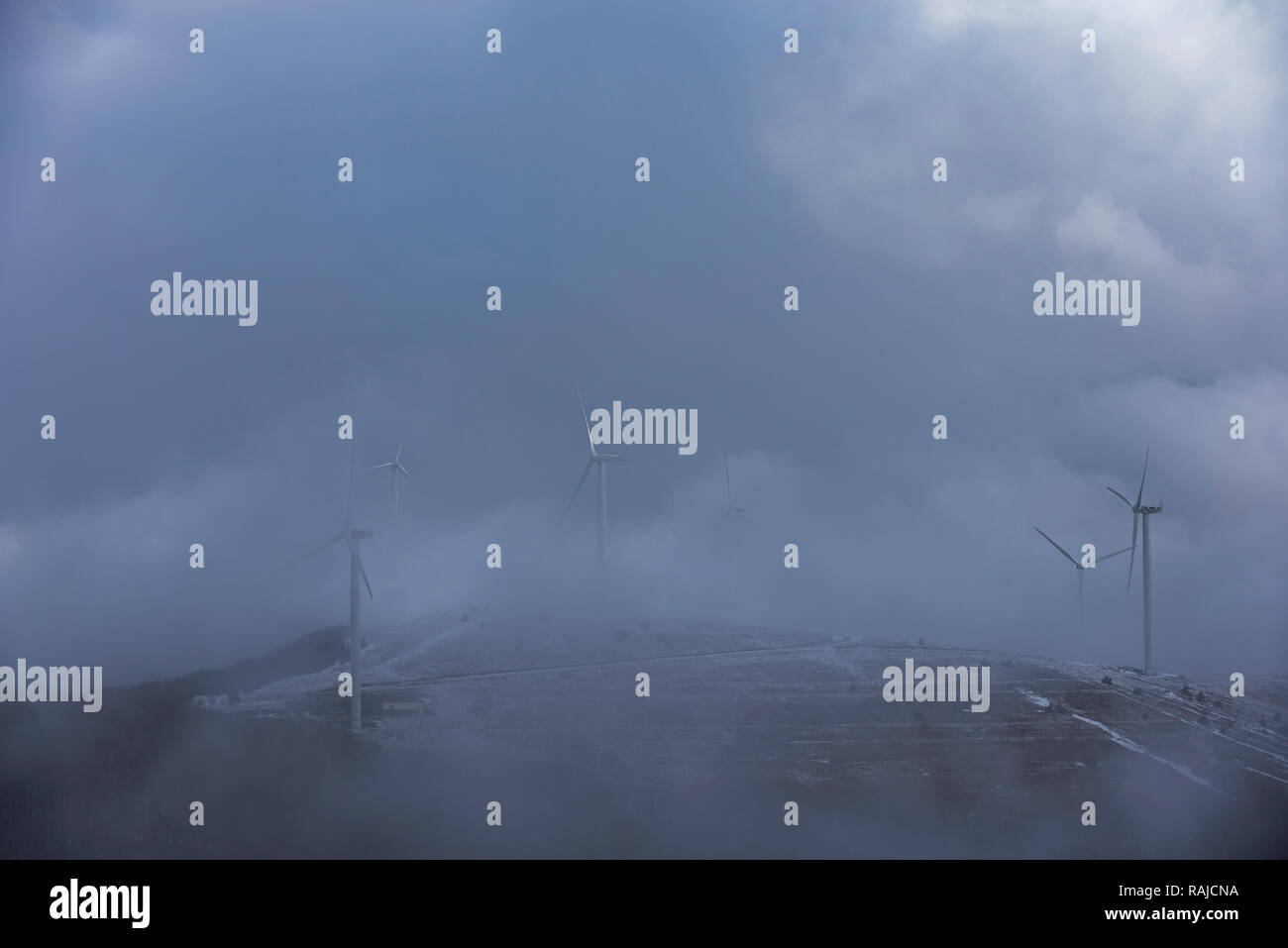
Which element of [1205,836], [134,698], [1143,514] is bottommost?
[1205,836]

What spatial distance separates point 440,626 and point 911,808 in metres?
69.9

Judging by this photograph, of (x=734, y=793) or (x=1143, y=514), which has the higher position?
(x=1143, y=514)

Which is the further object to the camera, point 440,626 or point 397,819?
point 440,626

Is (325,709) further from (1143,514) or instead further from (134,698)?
(1143,514)

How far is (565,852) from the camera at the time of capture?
87562 mm

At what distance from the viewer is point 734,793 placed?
93.6 metres

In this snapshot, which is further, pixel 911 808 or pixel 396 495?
pixel 396 495

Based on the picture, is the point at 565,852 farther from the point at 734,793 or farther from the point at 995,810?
the point at 995,810
